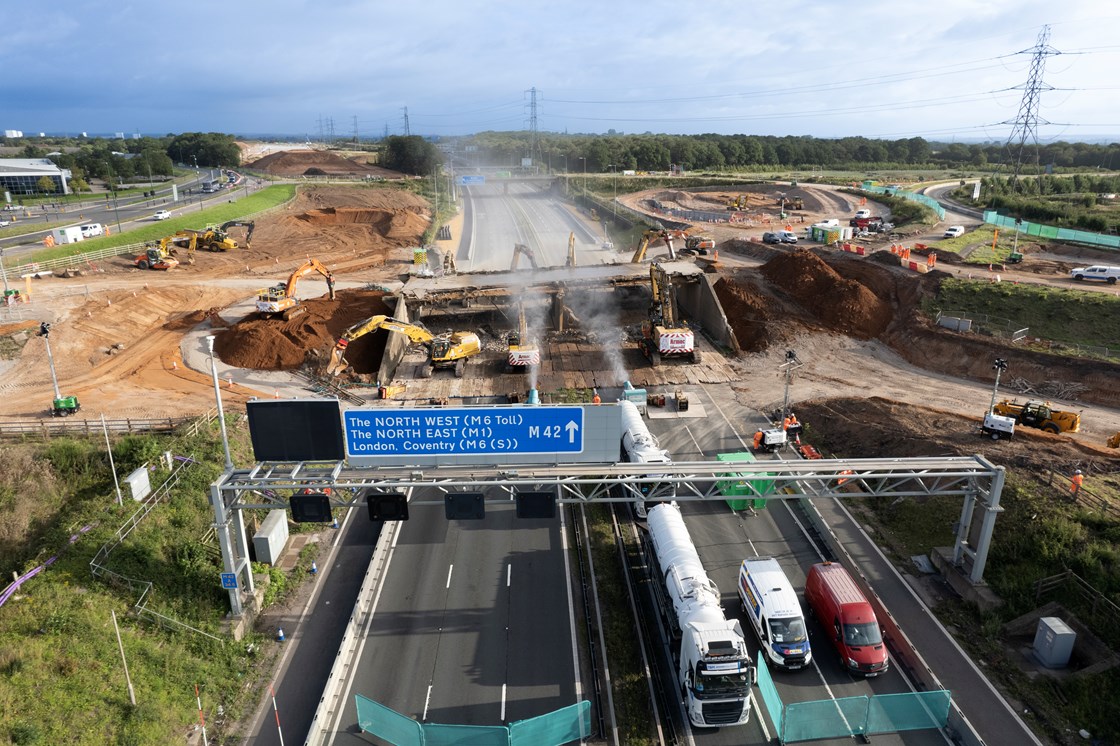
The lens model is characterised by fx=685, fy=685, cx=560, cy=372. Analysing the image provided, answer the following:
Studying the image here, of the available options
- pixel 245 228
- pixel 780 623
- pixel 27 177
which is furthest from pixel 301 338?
pixel 27 177

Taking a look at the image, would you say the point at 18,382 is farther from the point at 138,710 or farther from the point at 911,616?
the point at 911,616

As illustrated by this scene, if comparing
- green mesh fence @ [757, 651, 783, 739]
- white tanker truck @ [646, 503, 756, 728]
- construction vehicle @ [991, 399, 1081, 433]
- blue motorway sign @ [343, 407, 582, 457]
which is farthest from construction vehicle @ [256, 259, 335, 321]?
construction vehicle @ [991, 399, 1081, 433]

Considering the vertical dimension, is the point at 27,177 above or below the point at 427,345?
above

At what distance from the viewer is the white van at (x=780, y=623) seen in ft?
73.3

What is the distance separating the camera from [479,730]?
61.2ft

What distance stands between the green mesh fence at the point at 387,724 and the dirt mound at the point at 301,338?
33.6 meters

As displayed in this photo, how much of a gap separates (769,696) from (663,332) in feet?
105

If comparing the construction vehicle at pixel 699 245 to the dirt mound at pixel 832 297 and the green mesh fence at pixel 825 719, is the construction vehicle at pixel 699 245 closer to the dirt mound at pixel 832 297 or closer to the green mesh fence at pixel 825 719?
the dirt mound at pixel 832 297

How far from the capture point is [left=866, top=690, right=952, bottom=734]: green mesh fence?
20.2 meters

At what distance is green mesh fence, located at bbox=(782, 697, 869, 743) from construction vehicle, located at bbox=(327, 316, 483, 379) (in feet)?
111

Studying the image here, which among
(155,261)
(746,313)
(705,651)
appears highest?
(155,261)

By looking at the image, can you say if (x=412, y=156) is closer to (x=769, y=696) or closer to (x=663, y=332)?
(x=663, y=332)

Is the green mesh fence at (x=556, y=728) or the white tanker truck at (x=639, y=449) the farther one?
the white tanker truck at (x=639, y=449)

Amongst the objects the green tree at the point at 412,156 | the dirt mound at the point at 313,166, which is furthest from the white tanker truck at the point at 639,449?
the green tree at the point at 412,156
